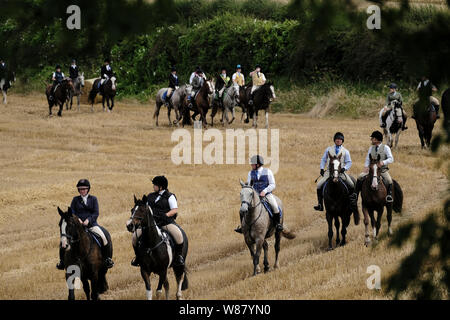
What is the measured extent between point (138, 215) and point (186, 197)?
542 inches

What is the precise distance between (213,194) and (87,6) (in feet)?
74.1

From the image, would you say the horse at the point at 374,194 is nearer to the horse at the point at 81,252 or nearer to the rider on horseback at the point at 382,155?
the rider on horseback at the point at 382,155

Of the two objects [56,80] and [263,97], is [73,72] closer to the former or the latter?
[56,80]

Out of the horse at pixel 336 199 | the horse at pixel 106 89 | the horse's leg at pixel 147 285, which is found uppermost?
the horse at pixel 106 89

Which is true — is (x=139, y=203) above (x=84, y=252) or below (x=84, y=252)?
above

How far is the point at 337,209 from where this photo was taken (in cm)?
1853

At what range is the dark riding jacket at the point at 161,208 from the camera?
14070mm

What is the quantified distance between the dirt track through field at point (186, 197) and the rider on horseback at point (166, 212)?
1064 mm

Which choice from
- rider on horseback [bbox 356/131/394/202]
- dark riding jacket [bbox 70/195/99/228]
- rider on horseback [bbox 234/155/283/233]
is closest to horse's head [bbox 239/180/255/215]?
rider on horseback [bbox 234/155/283/233]

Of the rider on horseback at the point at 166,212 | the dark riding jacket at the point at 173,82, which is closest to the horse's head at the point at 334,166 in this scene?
the rider on horseback at the point at 166,212

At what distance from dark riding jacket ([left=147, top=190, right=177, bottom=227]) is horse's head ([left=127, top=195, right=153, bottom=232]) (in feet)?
3.47
